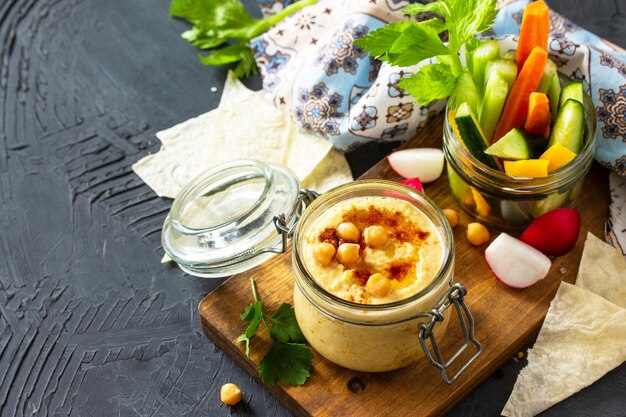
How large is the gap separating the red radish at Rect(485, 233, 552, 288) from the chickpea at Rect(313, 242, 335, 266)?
753 mm

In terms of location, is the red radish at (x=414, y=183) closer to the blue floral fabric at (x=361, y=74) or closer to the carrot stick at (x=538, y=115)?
the blue floral fabric at (x=361, y=74)

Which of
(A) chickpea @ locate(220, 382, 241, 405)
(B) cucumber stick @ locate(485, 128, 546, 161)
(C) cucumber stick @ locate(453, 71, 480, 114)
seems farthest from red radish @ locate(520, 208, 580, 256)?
(A) chickpea @ locate(220, 382, 241, 405)

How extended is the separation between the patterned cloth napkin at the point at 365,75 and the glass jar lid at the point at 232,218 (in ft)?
1.64

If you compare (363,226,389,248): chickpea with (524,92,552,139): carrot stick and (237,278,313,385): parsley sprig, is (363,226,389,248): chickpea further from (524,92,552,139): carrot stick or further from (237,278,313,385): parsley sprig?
(524,92,552,139): carrot stick

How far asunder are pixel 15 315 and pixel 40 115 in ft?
3.49

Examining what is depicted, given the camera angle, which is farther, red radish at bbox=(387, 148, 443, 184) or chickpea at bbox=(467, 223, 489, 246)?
red radish at bbox=(387, 148, 443, 184)

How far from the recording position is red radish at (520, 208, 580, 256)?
3041 mm

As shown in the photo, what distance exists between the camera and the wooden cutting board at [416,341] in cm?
278

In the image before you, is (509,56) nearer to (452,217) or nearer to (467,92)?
(467,92)

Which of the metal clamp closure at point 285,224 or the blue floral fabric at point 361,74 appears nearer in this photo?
the metal clamp closure at point 285,224

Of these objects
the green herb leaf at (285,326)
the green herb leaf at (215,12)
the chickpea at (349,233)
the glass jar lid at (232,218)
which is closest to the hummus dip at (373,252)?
the chickpea at (349,233)

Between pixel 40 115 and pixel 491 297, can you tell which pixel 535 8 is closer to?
pixel 491 297

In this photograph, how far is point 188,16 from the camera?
4.07m

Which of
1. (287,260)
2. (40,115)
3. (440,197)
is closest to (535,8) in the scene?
(440,197)
